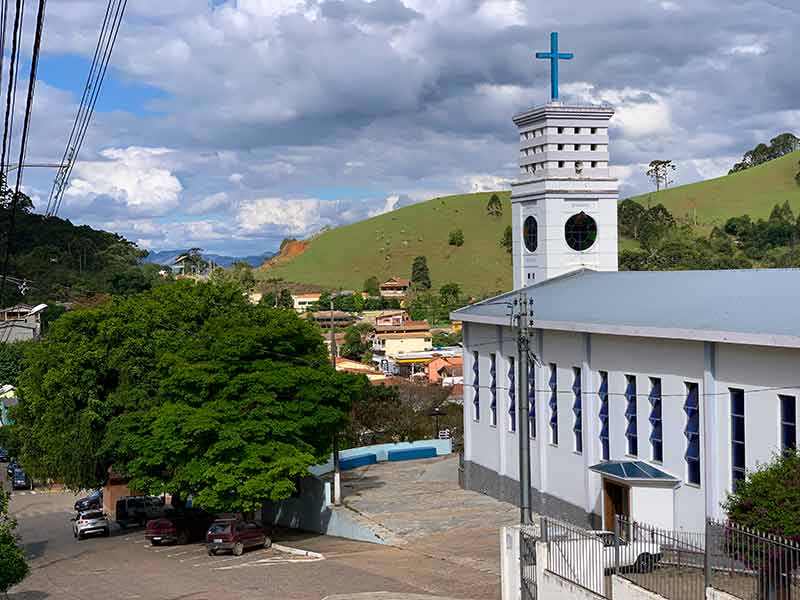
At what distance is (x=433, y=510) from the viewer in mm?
35094

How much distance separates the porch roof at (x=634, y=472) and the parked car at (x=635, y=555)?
299 inches

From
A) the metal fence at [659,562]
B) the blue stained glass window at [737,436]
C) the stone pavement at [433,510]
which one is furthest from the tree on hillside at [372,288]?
the metal fence at [659,562]

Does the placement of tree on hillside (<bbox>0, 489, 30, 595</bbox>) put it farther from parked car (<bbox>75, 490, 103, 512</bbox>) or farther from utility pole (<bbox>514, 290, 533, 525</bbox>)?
parked car (<bbox>75, 490, 103, 512</bbox>)

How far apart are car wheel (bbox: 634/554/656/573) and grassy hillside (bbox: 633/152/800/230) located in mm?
166107

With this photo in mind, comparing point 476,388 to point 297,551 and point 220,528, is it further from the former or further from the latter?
point 220,528

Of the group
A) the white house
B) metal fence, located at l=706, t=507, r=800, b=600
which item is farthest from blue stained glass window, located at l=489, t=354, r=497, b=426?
metal fence, located at l=706, t=507, r=800, b=600

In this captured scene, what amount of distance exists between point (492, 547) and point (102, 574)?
1020 cm

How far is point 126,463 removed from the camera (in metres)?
37.2

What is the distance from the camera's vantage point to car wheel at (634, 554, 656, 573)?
17.3 m

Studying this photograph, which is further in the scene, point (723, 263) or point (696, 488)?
point (723, 263)

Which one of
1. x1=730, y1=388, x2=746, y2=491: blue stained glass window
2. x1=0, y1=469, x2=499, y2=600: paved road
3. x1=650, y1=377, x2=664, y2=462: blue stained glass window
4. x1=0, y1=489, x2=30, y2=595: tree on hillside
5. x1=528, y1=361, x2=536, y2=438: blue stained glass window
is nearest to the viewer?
x1=0, y1=489, x2=30, y2=595: tree on hillside

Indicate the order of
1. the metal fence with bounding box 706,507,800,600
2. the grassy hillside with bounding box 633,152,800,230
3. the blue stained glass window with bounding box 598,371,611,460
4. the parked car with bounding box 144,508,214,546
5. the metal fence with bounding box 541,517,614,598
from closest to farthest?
the metal fence with bounding box 706,507,800,600 → the metal fence with bounding box 541,517,614,598 → the blue stained glass window with bounding box 598,371,611,460 → the parked car with bounding box 144,508,214,546 → the grassy hillside with bounding box 633,152,800,230

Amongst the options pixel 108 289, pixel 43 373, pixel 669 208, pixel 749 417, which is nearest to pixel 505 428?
pixel 749 417

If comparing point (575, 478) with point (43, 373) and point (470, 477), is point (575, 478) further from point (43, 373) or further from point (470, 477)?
point (43, 373)
